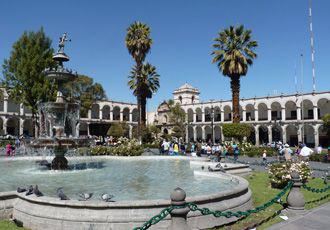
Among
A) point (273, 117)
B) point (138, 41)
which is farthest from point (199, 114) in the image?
point (138, 41)

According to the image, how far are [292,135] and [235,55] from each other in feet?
91.1

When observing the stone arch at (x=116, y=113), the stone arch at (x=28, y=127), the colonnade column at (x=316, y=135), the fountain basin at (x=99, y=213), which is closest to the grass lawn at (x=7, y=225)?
the fountain basin at (x=99, y=213)

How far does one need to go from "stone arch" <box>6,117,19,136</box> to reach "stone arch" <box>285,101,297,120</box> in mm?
43800

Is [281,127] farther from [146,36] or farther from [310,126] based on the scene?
[146,36]

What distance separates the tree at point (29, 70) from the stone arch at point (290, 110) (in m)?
38.6

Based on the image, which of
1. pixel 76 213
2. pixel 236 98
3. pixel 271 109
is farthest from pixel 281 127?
pixel 76 213

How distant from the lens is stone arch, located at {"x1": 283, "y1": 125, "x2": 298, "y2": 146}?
5231 cm

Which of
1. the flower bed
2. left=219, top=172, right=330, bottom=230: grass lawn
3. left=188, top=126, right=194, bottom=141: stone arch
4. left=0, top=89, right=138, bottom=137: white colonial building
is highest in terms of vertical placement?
left=0, top=89, right=138, bottom=137: white colonial building

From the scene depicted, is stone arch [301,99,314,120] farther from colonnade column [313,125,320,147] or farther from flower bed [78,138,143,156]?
flower bed [78,138,143,156]

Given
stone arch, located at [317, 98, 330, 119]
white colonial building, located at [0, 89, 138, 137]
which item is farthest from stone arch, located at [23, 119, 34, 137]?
stone arch, located at [317, 98, 330, 119]

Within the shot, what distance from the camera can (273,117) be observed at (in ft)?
178

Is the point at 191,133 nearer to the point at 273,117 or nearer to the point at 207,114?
the point at 207,114

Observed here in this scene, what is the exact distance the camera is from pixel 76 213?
5867 mm

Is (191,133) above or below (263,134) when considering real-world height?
above
